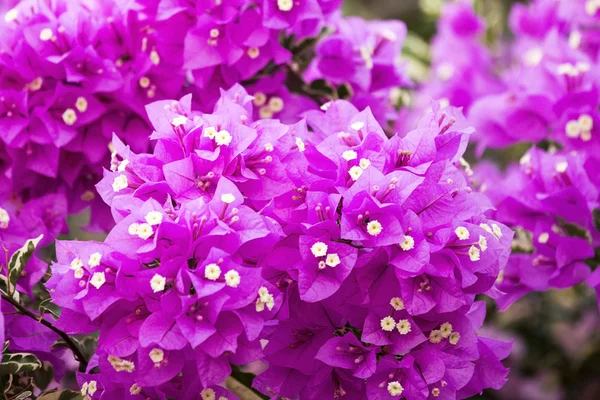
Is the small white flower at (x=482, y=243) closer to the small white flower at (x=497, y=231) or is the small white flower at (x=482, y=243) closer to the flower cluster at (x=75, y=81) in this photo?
the small white flower at (x=497, y=231)

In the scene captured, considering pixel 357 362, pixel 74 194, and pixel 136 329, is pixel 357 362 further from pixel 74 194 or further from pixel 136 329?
pixel 74 194

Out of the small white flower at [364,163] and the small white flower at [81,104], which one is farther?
the small white flower at [81,104]

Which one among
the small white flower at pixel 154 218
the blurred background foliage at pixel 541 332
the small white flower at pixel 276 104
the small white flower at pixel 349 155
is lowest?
the blurred background foliage at pixel 541 332

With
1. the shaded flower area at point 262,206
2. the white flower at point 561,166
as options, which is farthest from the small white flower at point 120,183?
the white flower at point 561,166

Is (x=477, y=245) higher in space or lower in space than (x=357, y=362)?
Answer: higher

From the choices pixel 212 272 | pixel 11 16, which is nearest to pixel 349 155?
pixel 212 272

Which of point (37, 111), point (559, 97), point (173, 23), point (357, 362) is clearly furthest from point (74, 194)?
point (559, 97)
